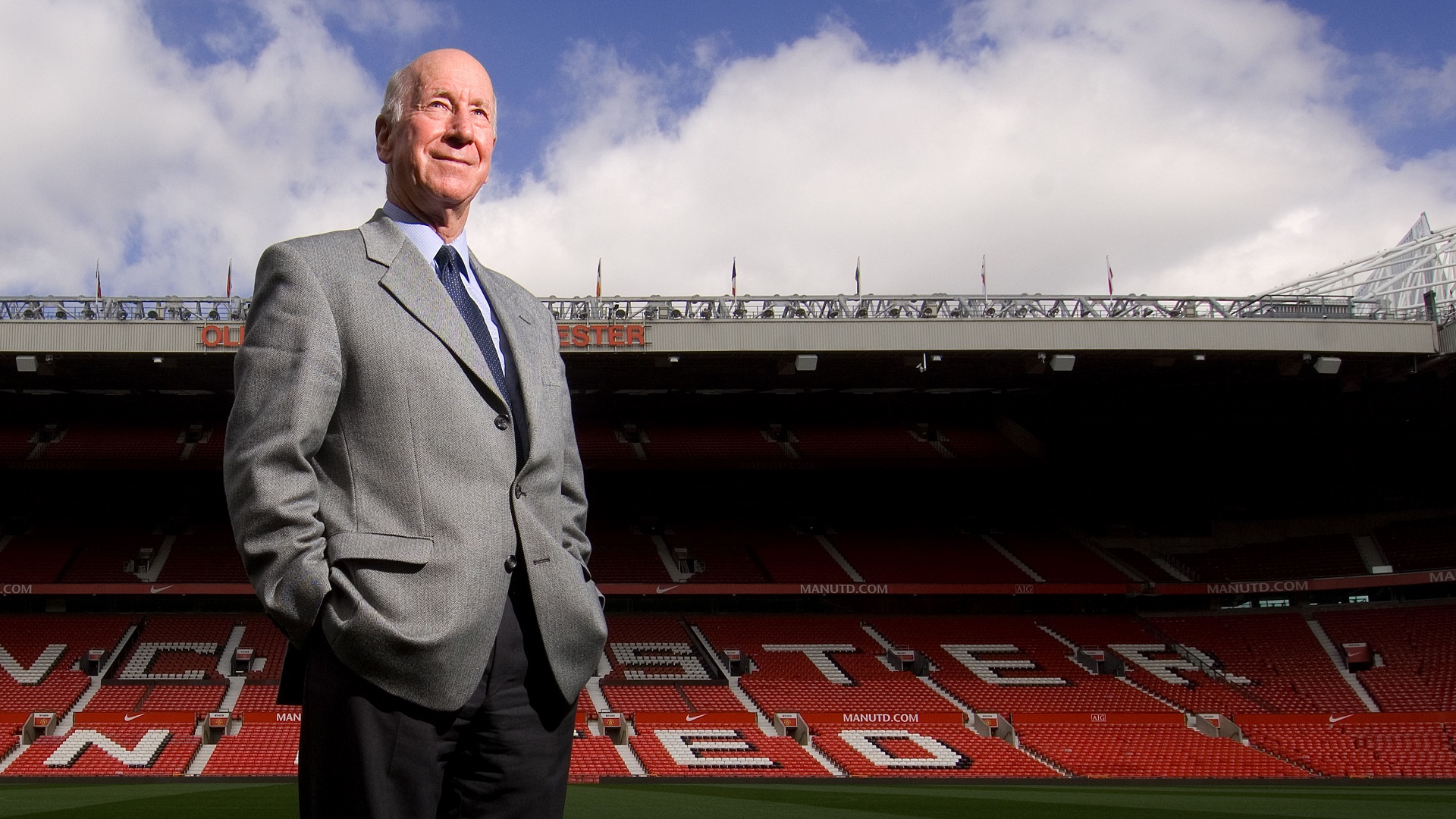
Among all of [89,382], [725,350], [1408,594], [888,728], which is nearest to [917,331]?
[725,350]

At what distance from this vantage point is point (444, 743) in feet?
5.79

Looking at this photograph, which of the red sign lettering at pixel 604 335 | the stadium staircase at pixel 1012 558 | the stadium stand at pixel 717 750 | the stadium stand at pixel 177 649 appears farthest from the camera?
the stadium staircase at pixel 1012 558

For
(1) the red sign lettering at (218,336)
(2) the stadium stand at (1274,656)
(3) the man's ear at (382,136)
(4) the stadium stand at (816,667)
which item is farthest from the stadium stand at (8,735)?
(2) the stadium stand at (1274,656)

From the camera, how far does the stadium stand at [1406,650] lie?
24.1 m

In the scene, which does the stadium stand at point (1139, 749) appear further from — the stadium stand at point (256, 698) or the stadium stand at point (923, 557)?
the stadium stand at point (256, 698)

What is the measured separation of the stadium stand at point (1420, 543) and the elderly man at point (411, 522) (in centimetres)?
3222

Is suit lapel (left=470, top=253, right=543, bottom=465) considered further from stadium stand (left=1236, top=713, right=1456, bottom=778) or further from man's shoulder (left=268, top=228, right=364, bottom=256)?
stadium stand (left=1236, top=713, right=1456, bottom=778)

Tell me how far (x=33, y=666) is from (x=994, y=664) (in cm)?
2261

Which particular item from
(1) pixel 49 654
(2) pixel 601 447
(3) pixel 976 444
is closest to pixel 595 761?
(2) pixel 601 447

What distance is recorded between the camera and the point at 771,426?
105 ft

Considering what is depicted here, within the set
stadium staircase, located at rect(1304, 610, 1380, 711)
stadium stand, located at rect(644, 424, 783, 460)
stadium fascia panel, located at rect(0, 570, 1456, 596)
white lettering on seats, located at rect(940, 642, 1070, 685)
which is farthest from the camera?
stadium stand, located at rect(644, 424, 783, 460)

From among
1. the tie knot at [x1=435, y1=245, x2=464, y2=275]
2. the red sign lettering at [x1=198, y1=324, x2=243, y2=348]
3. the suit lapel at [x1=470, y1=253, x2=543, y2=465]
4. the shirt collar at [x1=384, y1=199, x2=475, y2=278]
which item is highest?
the red sign lettering at [x1=198, y1=324, x2=243, y2=348]

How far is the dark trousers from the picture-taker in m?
1.71

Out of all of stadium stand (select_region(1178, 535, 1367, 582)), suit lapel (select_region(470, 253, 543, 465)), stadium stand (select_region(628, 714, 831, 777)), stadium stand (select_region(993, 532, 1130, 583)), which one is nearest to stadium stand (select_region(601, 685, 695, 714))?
stadium stand (select_region(628, 714, 831, 777))
